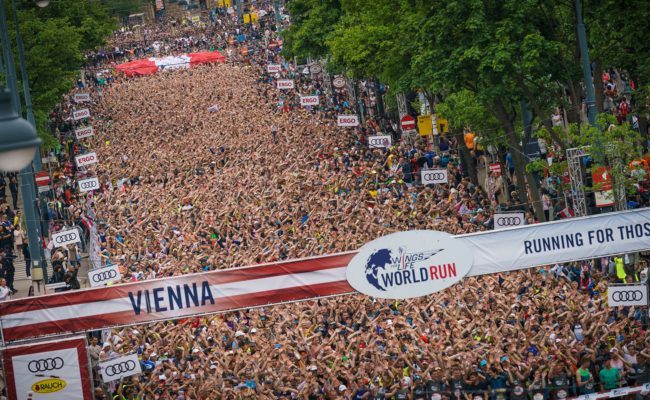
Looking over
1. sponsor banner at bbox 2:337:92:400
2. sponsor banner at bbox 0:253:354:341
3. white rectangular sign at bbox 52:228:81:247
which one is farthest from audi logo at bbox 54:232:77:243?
sponsor banner at bbox 0:253:354:341

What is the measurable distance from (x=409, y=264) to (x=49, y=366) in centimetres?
579

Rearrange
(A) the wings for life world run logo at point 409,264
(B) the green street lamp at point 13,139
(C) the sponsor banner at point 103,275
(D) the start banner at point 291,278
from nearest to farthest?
(B) the green street lamp at point 13,139
(A) the wings for life world run logo at point 409,264
(D) the start banner at point 291,278
(C) the sponsor banner at point 103,275

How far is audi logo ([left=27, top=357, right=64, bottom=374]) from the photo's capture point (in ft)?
60.5

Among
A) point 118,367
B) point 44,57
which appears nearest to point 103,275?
point 118,367

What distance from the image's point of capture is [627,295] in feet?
64.4

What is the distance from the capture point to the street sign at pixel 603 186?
2255 cm

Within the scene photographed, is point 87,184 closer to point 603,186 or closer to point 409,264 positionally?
point 603,186

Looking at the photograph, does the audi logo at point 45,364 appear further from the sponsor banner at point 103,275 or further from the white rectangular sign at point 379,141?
A: the white rectangular sign at point 379,141

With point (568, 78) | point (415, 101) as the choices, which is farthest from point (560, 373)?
point (415, 101)

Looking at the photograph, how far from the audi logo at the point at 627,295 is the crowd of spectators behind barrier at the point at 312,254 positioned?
1.76 ft

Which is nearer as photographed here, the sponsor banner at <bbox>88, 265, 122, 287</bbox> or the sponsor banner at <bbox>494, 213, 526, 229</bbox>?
the sponsor banner at <bbox>88, 265, 122, 287</bbox>

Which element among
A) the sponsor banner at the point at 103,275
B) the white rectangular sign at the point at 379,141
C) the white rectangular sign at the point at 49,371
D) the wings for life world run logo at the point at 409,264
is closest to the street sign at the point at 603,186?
the wings for life world run logo at the point at 409,264

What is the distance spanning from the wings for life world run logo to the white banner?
41 centimetres

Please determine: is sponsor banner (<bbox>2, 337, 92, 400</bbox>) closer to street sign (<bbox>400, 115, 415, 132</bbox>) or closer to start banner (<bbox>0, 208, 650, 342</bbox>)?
start banner (<bbox>0, 208, 650, 342</bbox>)
